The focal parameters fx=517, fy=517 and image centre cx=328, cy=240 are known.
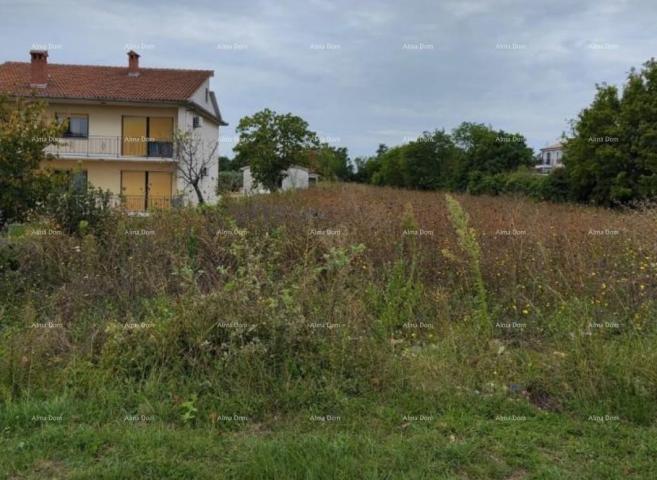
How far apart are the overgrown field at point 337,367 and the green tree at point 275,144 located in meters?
30.0

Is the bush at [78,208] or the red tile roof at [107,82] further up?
the red tile roof at [107,82]

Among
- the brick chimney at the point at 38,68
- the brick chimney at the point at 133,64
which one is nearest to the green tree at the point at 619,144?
the brick chimney at the point at 133,64

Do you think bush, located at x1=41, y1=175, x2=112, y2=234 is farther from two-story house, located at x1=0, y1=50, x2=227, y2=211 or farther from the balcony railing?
the balcony railing

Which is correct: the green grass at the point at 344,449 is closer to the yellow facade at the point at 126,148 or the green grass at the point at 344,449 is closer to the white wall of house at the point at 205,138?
the white wall of house at the point at 205,138

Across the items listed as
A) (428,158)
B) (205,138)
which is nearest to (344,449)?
(205,138)

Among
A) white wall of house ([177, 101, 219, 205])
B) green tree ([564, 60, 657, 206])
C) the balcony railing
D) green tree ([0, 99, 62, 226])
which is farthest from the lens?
the balcony railing

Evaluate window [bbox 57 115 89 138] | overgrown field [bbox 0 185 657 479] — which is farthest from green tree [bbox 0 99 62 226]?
window [bbox 57 115 89 138]

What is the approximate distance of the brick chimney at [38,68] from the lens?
27234 mm

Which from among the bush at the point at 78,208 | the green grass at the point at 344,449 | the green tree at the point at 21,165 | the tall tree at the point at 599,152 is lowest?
the green grass at the point at 344,449

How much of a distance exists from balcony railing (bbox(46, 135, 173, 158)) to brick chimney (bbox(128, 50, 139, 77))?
4088mm

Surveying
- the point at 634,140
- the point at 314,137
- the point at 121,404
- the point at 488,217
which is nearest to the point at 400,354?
the point at 121,404

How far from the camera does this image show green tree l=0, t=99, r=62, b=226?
8523mm

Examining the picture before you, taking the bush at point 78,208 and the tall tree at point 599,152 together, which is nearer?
the bush at point 78,208

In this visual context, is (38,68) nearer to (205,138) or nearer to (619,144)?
(205,138)
